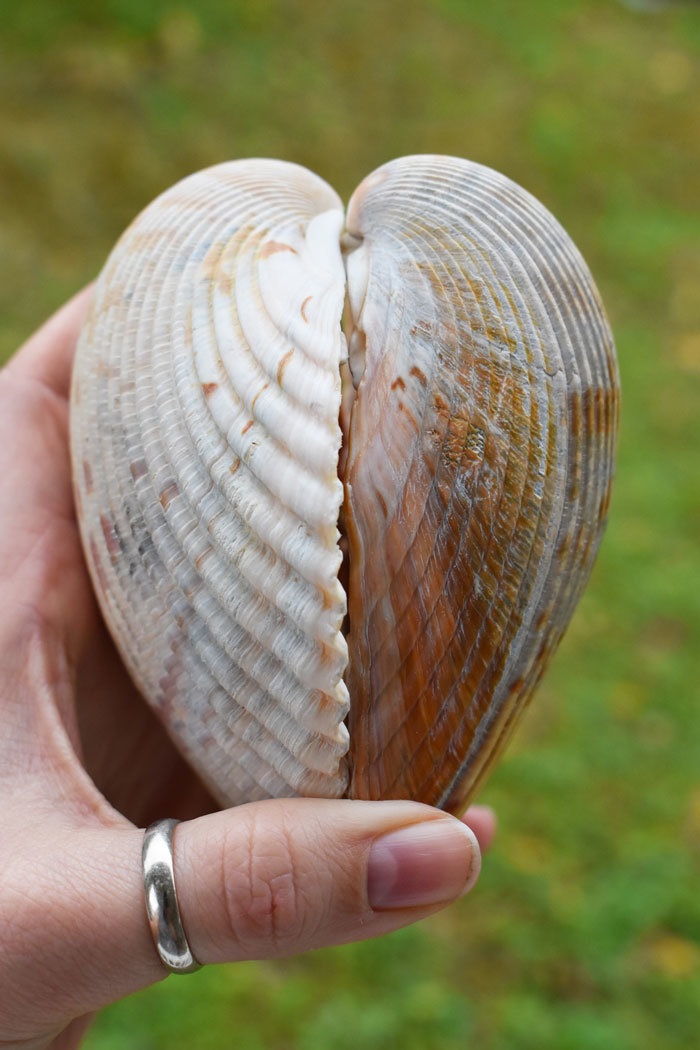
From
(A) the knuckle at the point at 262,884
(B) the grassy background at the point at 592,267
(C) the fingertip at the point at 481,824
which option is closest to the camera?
(A) the knuckle at the point at 262,884

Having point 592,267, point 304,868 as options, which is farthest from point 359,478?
point 592,267

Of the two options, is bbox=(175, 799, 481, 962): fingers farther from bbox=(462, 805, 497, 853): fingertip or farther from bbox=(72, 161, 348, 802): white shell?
bbox=(462, 805, 497, 853): fingertip

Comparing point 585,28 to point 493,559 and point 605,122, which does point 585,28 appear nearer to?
point 605,122

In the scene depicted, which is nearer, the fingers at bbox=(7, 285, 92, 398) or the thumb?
the thumb

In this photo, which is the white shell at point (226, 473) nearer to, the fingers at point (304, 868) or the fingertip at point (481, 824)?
the fingers at point (304, 868)

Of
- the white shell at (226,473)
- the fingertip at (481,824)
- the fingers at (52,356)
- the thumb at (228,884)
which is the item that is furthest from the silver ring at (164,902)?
the fingers at (52,356)

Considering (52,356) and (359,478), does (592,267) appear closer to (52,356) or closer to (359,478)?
(52,356)

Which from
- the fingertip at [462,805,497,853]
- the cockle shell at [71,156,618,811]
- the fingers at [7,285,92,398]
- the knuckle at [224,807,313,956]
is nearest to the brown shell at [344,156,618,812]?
the cockle shell at [71,156,618,811]
